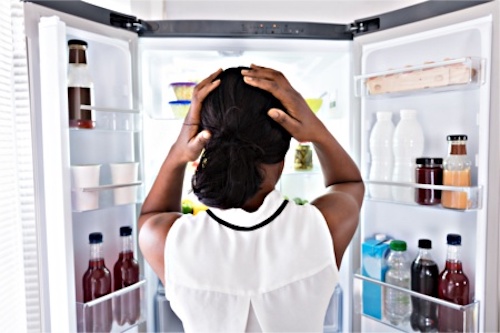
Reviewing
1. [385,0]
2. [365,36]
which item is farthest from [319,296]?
[385,0]

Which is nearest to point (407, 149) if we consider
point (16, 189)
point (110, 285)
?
point (110, 285)

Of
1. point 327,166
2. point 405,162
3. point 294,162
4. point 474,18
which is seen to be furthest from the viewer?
point 294,162

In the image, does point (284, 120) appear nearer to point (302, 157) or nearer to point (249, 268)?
point (249, 268)

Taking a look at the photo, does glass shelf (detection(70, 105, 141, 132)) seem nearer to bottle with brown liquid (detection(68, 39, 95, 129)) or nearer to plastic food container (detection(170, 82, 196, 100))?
bottle with brown liquid (detection(68, 39, 95, 129))

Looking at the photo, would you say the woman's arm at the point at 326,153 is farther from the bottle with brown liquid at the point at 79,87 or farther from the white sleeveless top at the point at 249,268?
the bottle with brown liquid at the point at 79,87

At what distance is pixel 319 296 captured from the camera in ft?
2.50

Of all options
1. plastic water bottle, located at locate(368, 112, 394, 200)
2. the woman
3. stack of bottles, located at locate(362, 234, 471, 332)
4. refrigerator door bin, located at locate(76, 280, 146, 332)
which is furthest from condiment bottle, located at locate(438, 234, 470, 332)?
refrigerator door bin, located at locate(76, 280, 146, 332)

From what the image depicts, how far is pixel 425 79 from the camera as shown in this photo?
1.19 meters

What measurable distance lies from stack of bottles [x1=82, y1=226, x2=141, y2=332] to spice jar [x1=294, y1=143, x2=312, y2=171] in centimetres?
70

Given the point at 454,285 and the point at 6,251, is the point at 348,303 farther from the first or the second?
the point at 6,251

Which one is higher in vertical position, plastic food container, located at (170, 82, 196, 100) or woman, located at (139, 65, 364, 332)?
plastic food container, located at (170, 82, 196, 100)

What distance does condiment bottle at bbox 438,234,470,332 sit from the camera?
3.83ft

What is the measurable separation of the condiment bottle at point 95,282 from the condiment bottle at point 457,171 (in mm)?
1021

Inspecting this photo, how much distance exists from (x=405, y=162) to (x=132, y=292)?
984mm
